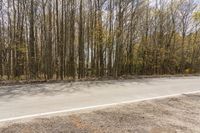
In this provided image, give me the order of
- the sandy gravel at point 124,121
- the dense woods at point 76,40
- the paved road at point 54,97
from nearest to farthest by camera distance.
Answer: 1. the sandy gravel at point 124,121
2. the paved road at point 54,97
3. the dense woods at point 76,40

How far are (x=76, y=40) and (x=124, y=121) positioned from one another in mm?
20349

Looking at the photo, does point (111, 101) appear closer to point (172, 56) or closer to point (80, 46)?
point (80, 46)

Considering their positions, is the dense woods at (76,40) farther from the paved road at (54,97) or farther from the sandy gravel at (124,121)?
the sandy gravel at (124,121)

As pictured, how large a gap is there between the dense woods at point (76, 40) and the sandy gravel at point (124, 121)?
13.2m

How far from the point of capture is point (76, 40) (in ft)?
90.0

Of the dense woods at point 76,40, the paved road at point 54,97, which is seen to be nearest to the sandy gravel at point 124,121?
the paved road at point 54,97

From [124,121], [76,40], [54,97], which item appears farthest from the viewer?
[76,40]

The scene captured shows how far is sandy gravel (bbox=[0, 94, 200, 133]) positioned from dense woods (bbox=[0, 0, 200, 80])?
13.2 meters

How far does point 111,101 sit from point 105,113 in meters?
2.24

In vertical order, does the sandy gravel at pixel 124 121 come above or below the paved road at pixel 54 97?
below

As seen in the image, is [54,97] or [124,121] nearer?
[124,121]

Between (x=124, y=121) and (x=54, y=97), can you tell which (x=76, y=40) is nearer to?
(x=54, y=97)

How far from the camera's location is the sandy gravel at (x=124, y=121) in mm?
6578

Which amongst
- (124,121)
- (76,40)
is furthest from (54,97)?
(76,40)
